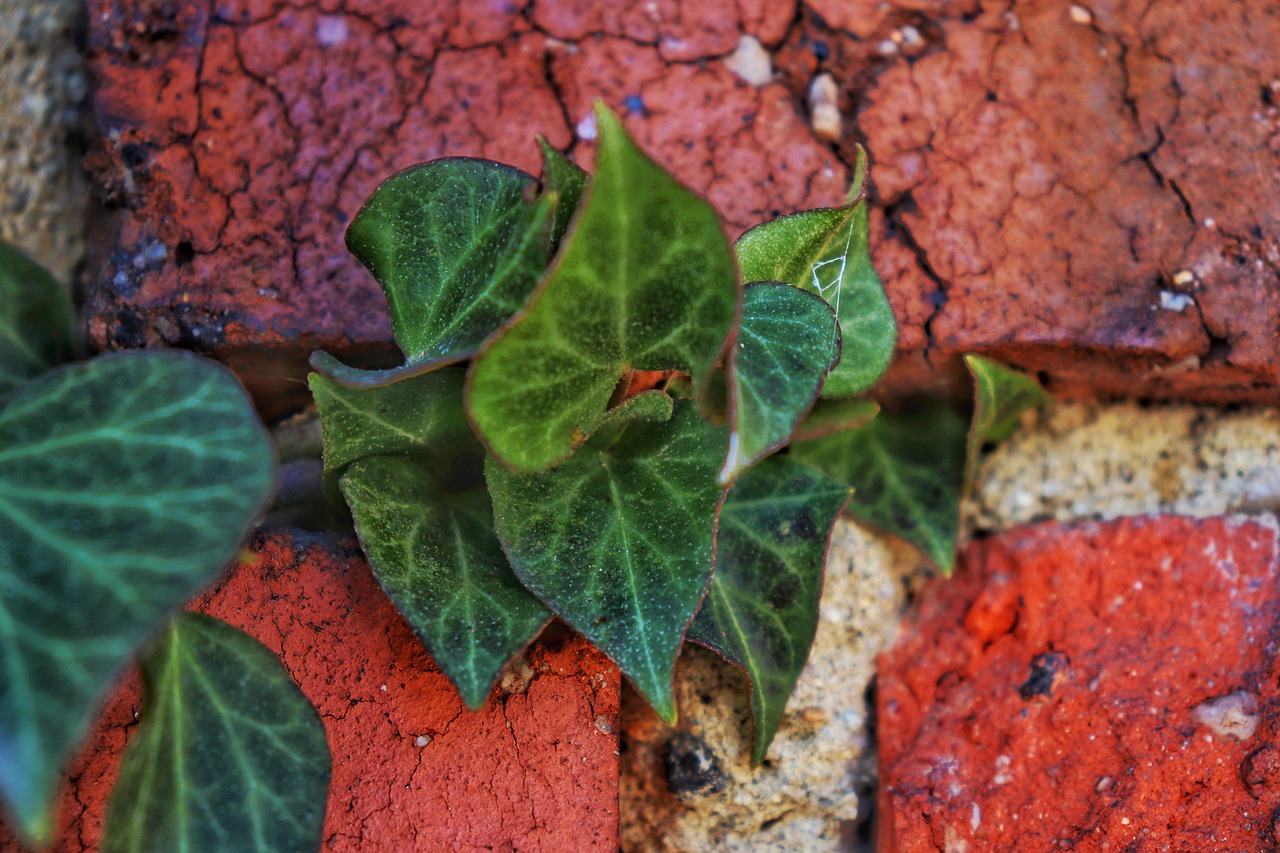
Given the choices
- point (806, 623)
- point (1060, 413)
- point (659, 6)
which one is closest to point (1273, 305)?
point (1060, 413)

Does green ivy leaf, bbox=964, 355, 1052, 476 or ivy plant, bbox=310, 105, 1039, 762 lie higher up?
ivy plant, bbox=310, 105, 1039, 762

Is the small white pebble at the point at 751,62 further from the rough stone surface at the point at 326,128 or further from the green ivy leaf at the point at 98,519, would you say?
the green ivy leaf at the point at 98,519

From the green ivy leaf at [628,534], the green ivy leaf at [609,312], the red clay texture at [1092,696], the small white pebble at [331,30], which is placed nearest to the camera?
the green ivy leaf at [609,312]

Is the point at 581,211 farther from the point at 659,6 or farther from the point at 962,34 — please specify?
the point at 962,34

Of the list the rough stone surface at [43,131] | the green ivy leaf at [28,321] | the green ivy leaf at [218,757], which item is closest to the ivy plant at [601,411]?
the green ivy leaf at [218,757]

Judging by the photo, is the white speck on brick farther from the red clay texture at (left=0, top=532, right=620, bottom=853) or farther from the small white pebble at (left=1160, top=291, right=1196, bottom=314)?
the red clay texture at (left=0, top=532, right=620, bottom=853)

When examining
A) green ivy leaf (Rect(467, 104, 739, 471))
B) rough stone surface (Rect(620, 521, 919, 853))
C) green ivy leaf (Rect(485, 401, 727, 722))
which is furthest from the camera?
rough stone surface (Rect(620, 521, 919, 853))

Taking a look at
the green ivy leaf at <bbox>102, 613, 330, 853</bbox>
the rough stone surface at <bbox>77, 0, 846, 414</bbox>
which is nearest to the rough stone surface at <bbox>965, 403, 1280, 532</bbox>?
the rough stone surface at <bbox>77, 0, 846, 414</bbox>

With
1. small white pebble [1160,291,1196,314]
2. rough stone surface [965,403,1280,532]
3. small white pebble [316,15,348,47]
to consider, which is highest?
small white pebble [316,15,348,47]
